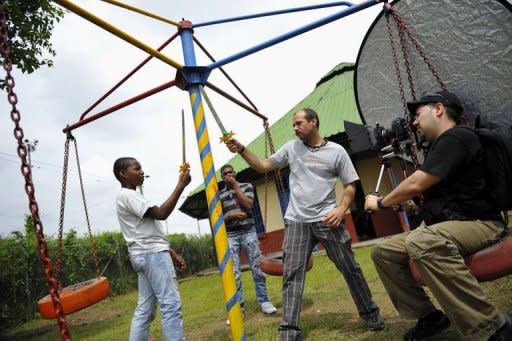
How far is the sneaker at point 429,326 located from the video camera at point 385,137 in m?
1.29

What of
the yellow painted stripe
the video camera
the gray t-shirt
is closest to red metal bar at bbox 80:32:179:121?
the yellow painted stripe

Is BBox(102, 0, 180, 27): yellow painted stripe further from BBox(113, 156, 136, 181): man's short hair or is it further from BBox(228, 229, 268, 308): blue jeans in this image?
BBox(228, 229, 268, 308): blue jeans

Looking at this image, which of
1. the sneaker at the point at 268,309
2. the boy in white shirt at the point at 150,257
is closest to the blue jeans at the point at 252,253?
the sneaker at the point at 268,309

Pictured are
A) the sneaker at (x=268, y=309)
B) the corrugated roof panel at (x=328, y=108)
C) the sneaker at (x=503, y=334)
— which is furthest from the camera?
the corrugated roof panel at (x=328, y=108)

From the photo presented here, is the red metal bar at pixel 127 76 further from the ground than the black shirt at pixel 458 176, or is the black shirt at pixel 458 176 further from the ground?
the red metal bar at pixel 127 76

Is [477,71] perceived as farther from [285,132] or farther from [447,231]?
[285,132]

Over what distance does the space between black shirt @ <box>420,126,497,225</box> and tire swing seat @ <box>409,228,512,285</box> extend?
0.24 metres

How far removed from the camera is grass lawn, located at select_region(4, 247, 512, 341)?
3252 mm

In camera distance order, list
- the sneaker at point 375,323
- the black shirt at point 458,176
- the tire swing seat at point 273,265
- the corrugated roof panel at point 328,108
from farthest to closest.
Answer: the corrugated roof panel at point 328,108 < the tire swing seat at point 273,265 < the sneaker at point 375,323 < the black shirt at point 458,176

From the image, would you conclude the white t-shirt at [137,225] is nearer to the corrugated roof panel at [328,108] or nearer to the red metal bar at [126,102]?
the red metal bar at [126,102]

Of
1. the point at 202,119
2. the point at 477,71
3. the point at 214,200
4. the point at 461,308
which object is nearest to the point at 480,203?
the point at 461,308

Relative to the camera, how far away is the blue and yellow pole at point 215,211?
269 centimetres

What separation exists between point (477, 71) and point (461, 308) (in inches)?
80.2

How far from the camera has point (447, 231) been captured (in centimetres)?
222
